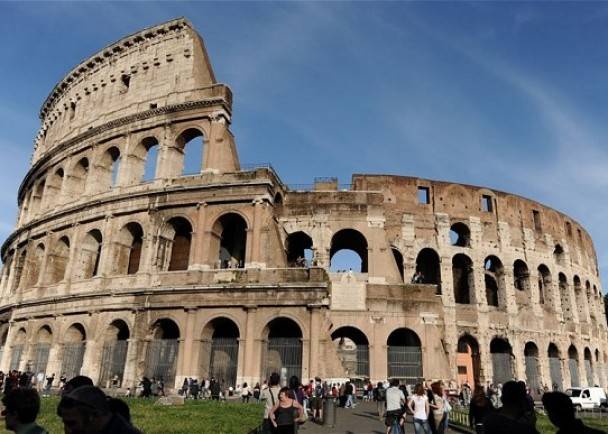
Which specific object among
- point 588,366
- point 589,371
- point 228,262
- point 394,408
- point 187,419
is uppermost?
point 228,262

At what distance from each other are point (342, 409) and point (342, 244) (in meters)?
9.69

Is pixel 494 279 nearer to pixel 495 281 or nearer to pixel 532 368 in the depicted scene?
pixel 495 281

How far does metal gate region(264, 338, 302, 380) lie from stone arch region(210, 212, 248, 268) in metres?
3.96

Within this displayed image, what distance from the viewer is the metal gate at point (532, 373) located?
2456cm

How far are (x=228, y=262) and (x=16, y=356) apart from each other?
11.1m

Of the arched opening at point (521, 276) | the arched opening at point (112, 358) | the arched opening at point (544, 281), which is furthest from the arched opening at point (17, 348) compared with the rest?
the arched opening at point (544, 281)

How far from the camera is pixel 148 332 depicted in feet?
61.9

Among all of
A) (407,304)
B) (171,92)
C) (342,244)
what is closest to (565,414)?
(407,304)

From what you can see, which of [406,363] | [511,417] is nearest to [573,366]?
[406,363]

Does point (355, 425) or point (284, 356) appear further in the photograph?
point (284, 356)

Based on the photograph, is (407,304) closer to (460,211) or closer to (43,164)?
(460,211)

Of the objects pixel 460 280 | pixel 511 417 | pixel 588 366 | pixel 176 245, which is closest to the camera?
pixel 511 417

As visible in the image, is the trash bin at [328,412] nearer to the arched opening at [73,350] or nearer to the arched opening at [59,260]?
the arched opening at [73,350]

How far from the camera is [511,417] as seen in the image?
11.4 ft
